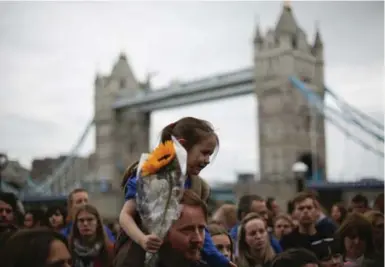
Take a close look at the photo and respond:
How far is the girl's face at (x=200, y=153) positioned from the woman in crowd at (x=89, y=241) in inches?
49.6

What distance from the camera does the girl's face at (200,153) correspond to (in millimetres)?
1604

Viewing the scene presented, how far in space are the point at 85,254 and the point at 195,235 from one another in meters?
1.46

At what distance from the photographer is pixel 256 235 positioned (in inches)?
120

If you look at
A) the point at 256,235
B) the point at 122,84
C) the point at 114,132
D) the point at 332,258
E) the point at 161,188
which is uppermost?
the point at 122,84

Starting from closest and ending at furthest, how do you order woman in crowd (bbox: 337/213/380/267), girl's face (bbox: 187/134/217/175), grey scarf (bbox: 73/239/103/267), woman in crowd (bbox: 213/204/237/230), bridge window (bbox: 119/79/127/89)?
girl's face (bbox: 187/134/217/175) < grey scarf (bbox: 73/239/103/267) < woman in crowd (bbox: 337/213/380/267) < woman in crowd (bbox: 213/204/237/230) < bridge window (bbox: 119/79/127/89)

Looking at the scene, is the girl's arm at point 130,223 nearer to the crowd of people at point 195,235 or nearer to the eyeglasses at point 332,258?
the crowd of people at point 195,235

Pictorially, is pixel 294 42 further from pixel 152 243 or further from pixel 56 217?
pixel 152 243

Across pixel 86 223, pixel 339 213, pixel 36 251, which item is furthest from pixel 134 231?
pixel 339 213

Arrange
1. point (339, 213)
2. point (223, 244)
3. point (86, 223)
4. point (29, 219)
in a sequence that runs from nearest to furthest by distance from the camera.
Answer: point (223, 244), point (86, 223), point (29, 219), point (339, 213)

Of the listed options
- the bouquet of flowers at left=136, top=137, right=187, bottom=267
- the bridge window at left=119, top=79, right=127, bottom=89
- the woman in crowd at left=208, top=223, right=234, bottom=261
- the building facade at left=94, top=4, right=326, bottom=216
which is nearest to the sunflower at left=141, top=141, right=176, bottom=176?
the bouquet of flowers at left=136, top=137, right=187, bottom=267

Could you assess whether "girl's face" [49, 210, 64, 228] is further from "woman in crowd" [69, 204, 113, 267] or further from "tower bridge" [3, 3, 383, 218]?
"tower bridge" [3, 3, 383, 218]

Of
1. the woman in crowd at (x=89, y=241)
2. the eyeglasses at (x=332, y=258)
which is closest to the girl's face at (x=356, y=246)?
the eyeglasses at (x=332, y=258)

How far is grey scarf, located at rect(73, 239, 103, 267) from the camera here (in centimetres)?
269

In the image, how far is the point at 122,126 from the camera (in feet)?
126
